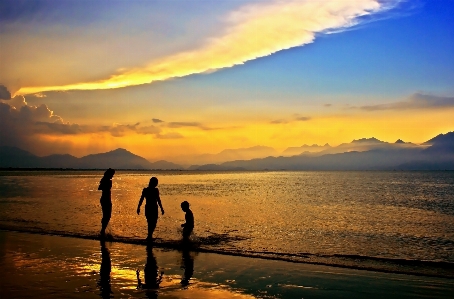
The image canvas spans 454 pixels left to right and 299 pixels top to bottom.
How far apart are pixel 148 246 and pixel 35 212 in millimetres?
16650

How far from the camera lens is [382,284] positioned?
9.26 m

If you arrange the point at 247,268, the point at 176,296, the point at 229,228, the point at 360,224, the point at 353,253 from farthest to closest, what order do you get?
the point at 360,224
the point at 229,228
the point at 353,253
the point at 247,268
the point at 176,296

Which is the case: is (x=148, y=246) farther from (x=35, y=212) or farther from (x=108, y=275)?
(x=35, y=212)

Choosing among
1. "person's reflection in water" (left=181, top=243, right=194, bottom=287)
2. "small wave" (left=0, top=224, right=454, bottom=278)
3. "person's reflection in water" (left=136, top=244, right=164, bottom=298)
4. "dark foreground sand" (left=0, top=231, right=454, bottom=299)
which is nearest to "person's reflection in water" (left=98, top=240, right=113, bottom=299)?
"dark foreground sand" (left=0, top=231, right=454, bottom=299)

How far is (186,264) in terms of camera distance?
35.3ft

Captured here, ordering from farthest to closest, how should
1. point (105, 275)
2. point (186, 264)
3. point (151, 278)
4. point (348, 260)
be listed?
point (348, 260) → point (186, 264) → point (105, 275) → point (151, 278)

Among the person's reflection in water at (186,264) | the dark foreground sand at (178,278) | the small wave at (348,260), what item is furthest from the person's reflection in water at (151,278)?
the small wave at (348,260)

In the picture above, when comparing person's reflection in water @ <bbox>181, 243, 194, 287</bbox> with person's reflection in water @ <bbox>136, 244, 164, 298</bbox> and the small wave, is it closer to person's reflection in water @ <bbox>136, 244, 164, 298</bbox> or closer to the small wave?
the small wave

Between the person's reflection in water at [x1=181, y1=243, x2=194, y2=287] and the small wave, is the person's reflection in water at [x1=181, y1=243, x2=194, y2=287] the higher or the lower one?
the higher one

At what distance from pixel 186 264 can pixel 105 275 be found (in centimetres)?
241

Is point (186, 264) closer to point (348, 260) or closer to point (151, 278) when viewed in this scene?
point (151, 278)

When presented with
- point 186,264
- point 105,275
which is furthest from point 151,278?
point 186,264

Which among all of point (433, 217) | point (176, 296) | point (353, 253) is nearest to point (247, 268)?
point (176, 296)

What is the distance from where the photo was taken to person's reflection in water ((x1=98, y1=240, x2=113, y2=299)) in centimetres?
772
